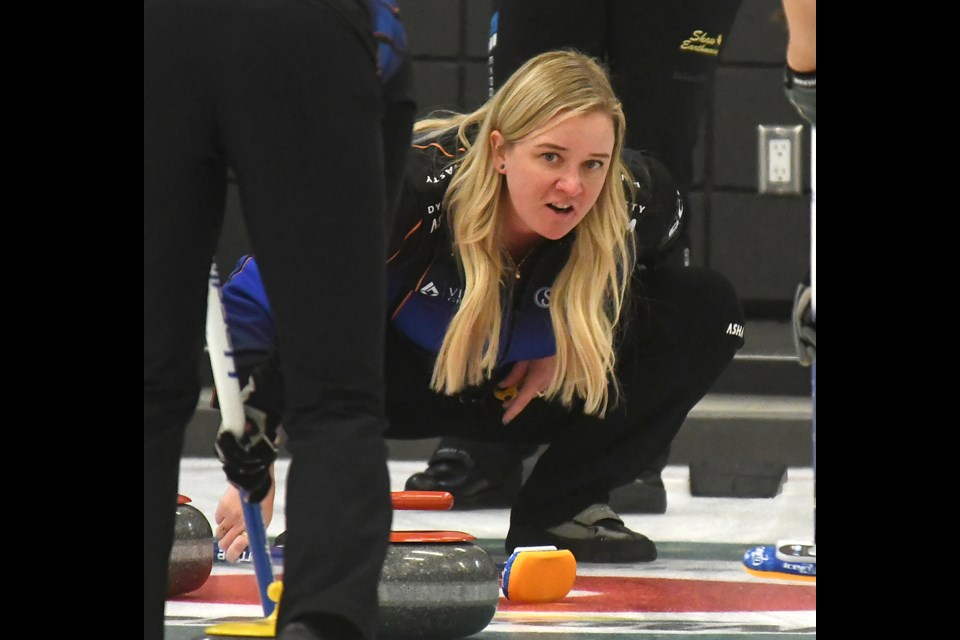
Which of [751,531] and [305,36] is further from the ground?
[305,36]

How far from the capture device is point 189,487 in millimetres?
2859

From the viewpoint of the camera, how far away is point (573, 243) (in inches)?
81.8

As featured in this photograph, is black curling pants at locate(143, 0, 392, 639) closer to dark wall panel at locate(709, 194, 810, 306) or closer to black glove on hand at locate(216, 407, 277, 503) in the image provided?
black glove on hand at locate(216, 407, 277, 503)

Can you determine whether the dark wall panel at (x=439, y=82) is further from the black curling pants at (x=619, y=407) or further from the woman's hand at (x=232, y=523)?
the woman's hand at (x=232, y=523)

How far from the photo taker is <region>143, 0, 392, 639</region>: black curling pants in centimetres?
123

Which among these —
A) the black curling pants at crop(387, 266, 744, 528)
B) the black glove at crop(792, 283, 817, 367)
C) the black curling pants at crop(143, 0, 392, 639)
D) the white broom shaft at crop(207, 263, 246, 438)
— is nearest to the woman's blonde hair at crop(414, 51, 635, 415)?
the black curling pants at crop(387, 266, 744, 528)

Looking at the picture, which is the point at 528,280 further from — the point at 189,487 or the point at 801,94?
the point at 189,487

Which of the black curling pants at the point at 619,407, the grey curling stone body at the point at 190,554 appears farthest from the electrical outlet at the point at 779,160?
the grey curling stone body at the point at 190,554

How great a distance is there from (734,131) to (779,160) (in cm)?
16

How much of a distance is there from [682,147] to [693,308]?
1.36ft

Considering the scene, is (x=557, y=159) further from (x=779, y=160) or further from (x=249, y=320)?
(x=779, y=160)

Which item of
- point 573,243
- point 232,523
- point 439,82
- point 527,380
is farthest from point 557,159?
point 439,82

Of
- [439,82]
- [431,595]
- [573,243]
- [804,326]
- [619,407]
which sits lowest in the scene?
[431,595]
